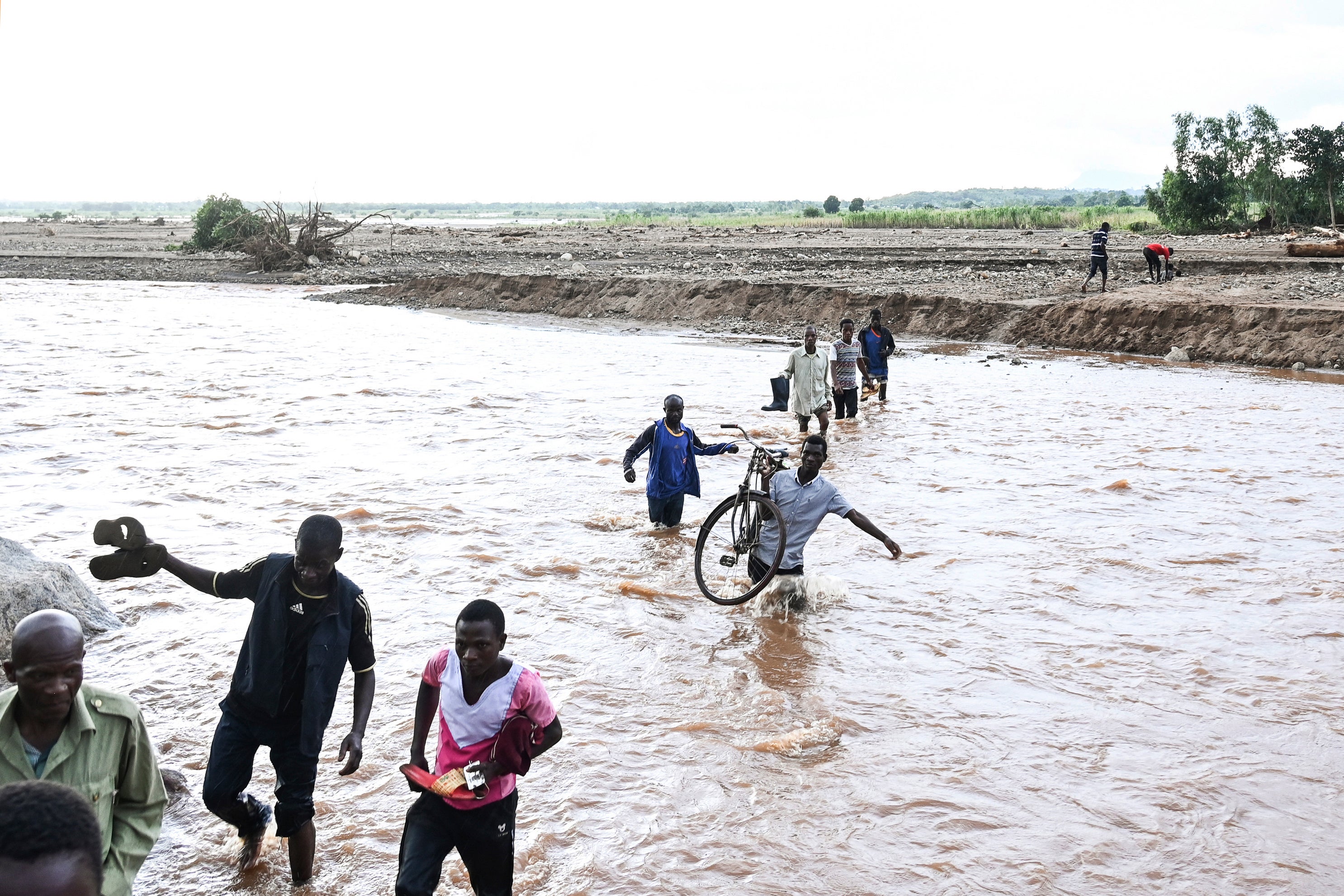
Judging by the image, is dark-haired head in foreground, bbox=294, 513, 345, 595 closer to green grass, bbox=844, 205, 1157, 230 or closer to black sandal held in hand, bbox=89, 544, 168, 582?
→ black sandal held in hand, bbox=89, 544, 168, 582

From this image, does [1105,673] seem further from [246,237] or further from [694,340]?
[246,237]

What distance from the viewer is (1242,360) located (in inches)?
849

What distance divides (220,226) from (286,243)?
20.7 feet

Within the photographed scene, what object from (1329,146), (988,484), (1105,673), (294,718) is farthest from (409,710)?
(1329,146)

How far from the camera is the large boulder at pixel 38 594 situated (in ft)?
21.6

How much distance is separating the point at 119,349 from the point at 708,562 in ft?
59.9

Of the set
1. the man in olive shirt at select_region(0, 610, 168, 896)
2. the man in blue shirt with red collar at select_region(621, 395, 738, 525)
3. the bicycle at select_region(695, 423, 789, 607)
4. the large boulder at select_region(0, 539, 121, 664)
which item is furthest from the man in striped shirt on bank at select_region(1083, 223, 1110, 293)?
the man in olive shirt at select_region(0, 610, 168, 896)

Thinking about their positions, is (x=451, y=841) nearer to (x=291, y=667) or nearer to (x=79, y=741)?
(x=291, y=667)

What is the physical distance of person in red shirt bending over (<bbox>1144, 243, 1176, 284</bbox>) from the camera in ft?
87.7

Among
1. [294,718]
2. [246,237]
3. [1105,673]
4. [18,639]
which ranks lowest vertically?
[1105,673]

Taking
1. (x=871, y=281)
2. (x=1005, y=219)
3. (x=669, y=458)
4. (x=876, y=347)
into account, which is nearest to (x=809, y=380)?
(x=876, y=347)

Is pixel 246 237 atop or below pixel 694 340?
atop

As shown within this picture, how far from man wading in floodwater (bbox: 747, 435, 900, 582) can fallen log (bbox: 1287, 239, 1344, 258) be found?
26414 mm

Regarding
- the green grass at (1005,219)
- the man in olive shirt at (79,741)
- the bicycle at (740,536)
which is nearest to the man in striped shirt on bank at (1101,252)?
the bicycle at (740,536)
